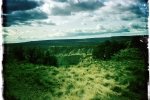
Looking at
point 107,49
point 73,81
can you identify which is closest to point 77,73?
point 73,81

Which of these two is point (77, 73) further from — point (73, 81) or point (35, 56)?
point (35, 56)

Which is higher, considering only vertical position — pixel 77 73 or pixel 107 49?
pixel 107 49

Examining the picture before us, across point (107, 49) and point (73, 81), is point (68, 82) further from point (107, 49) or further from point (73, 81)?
point (107, 49)

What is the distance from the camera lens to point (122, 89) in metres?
3.43

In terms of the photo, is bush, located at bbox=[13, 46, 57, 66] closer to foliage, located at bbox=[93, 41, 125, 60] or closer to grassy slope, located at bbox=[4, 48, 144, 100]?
grassy slope, located at bbox=[4, 48, 144, 100]

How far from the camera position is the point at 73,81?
3.37 meters

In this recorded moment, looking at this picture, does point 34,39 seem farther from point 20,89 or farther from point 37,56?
point 20,89

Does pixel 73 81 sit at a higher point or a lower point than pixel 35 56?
lower

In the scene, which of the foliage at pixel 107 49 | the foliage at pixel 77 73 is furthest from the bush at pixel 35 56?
the foliage at pixel 107 49

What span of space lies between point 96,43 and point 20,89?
0.88 meters

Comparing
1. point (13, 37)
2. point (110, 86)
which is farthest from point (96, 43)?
point (13, 37)

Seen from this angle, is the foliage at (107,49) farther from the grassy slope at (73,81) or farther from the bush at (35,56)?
the bush at (35,56)

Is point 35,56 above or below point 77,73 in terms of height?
above

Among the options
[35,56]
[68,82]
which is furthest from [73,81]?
[35,56]
